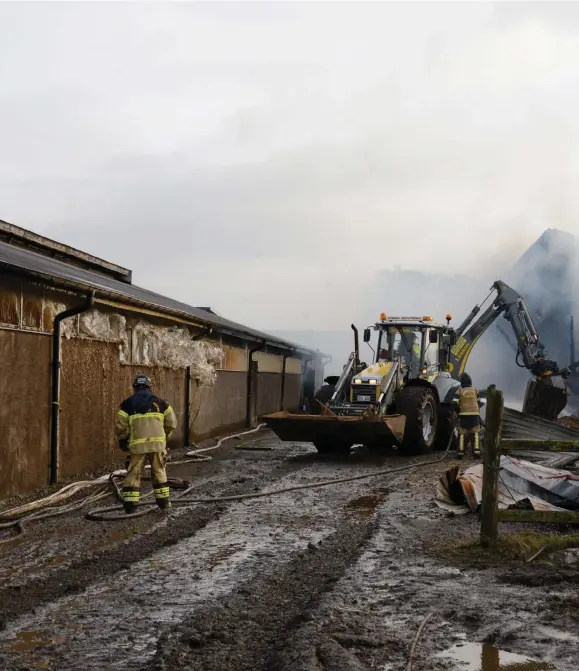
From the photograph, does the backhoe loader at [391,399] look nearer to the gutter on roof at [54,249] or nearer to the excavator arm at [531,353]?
the excavator arm at [531,353]

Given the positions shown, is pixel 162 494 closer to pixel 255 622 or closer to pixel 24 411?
pixel 24 411

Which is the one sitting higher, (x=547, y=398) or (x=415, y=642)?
(x=547, y=398)

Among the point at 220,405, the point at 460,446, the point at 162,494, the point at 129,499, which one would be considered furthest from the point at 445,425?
the point at 129,499

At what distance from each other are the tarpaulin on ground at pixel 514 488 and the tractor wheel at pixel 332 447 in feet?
→ 21.7

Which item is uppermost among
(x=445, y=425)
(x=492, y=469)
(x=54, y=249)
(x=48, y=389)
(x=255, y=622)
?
(x=54, y=249)

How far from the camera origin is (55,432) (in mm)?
11688

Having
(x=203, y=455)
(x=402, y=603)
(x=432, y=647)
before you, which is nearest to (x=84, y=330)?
(x=203, y=455)

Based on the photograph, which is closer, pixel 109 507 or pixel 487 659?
pixel 487 659

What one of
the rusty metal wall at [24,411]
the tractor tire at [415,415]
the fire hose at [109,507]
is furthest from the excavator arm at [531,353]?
the rusty metal wall at [24,411]

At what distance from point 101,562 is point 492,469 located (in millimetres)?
3650

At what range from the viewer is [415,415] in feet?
52.2

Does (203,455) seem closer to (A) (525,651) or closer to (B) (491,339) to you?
(A) (525,651)

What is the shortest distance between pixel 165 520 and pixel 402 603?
405 centimetres

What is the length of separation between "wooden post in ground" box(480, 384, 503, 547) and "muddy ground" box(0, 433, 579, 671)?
418 millimetres
